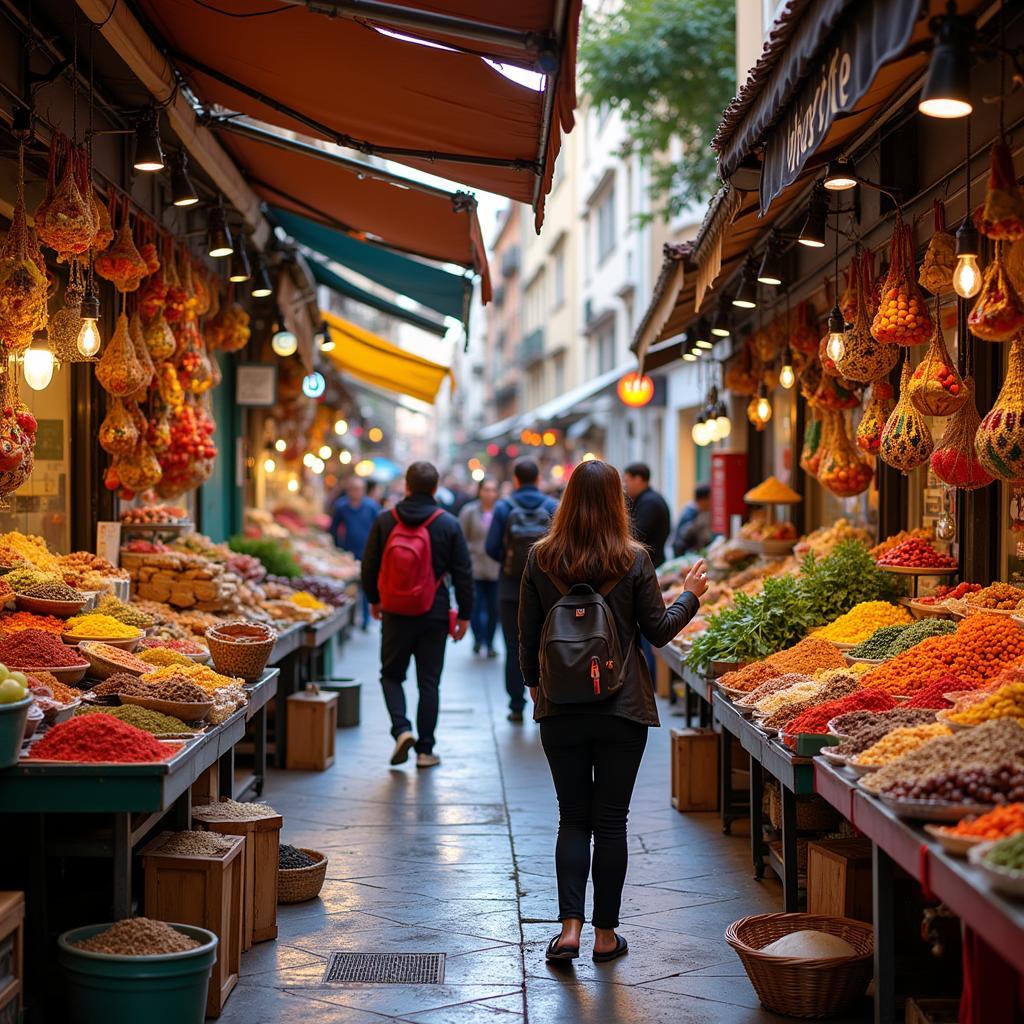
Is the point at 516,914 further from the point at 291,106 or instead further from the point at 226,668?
the point at 291,106

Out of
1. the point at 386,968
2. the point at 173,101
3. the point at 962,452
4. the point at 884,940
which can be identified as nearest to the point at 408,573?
the point at 173,101

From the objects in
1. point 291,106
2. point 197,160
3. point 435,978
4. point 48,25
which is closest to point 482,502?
point 197,160

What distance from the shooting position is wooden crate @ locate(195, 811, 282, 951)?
5.65m

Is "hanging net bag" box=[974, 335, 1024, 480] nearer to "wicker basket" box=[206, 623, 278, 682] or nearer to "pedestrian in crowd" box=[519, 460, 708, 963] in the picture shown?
"pedestrian in crowd" box=[519, 460, 708, 963]

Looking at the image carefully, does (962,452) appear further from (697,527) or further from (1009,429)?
(697,527)

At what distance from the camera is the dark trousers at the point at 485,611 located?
1628 cm

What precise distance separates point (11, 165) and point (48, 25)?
2.65 ft

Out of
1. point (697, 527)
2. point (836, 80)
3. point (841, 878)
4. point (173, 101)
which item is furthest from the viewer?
point (697, 527)

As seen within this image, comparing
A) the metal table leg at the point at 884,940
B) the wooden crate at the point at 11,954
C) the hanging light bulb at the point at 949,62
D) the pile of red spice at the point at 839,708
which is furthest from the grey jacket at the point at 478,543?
the hanging light bulb at the point at 949,62

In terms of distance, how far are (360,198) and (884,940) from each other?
7026mm

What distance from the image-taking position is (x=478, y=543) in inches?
628

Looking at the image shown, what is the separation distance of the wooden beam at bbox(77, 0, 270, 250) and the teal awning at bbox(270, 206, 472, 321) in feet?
3.08

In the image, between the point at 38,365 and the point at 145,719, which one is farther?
the point at 38,365

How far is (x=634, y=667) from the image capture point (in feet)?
17.9
